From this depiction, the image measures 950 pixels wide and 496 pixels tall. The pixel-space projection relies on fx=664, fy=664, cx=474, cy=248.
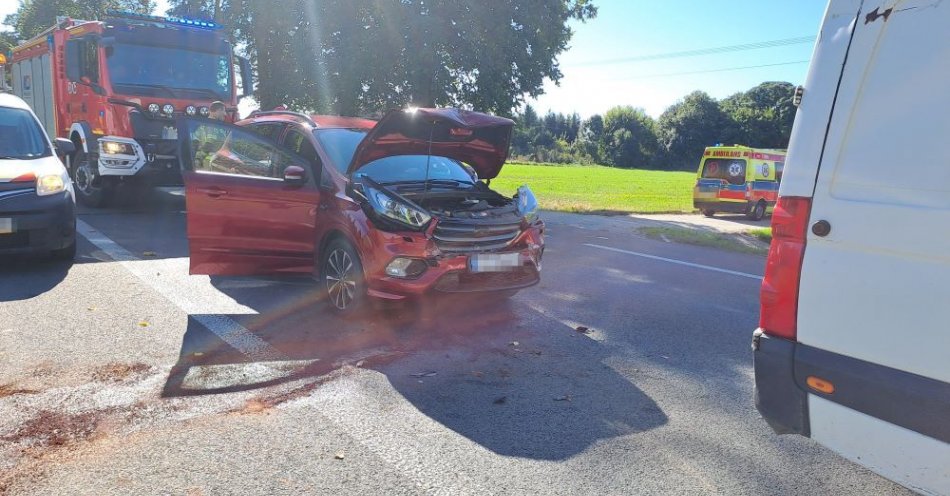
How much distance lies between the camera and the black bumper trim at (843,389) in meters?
2.21

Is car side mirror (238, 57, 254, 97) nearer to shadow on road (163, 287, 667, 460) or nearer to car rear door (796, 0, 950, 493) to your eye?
shadow on road (163, 287, 667, 460)

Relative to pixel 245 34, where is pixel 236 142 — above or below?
below

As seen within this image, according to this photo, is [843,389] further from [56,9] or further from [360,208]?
A: [56,9]

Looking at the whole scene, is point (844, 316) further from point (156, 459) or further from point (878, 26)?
point (156, 459)

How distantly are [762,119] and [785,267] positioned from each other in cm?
9210

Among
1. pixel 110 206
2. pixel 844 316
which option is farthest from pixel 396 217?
pixel 110 206

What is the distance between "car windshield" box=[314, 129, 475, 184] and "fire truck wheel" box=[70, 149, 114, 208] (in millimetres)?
6473

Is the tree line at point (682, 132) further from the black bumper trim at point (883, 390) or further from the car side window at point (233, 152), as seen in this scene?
the black bumper trim at point (883, 390)

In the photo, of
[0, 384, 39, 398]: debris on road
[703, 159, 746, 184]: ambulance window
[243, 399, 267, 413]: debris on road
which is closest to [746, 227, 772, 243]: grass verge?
[703, 159, 746, 184]: ambulance window

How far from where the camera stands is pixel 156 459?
316 cm

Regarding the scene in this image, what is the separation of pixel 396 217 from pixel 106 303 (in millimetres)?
2708

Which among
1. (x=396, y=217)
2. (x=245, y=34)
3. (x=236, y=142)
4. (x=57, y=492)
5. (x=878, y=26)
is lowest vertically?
(x=57, y=492)

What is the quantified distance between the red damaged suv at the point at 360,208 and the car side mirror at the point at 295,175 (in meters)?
0.01

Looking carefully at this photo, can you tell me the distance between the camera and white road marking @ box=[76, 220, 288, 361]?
492 cm
